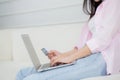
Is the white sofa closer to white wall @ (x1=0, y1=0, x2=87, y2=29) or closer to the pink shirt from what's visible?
white wall @ (x1=0, y1=0, x2=87, y2=29)

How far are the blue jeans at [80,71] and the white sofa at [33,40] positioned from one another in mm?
810

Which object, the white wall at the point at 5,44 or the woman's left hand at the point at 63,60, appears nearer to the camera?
the woman's left hand at the point at 63,60

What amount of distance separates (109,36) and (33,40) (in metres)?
1.14

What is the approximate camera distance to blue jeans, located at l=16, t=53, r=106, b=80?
1.23m

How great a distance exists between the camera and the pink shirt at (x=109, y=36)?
1240 millimetres

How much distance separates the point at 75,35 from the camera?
6.80ft

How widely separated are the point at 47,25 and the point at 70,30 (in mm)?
291

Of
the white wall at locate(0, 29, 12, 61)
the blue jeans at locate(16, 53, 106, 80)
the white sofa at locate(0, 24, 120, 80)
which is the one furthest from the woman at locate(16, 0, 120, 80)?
the white wall at locate(0, 29, 12, 61)

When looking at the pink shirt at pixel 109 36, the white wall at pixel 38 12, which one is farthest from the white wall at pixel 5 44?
the pink shirt at pixel 109 36

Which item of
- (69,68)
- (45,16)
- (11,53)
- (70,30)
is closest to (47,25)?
(45,16)

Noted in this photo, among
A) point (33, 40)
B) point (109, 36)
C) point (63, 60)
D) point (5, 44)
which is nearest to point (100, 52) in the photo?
point (109, 36)

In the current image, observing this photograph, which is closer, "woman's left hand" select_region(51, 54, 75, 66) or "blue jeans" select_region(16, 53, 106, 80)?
"blue jeans" select_region(16, 53, 106, 80)

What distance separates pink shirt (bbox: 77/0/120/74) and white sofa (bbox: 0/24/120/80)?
776 millimetres

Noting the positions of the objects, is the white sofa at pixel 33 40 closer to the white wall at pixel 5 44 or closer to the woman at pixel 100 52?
the white wall at pixel 5 44
